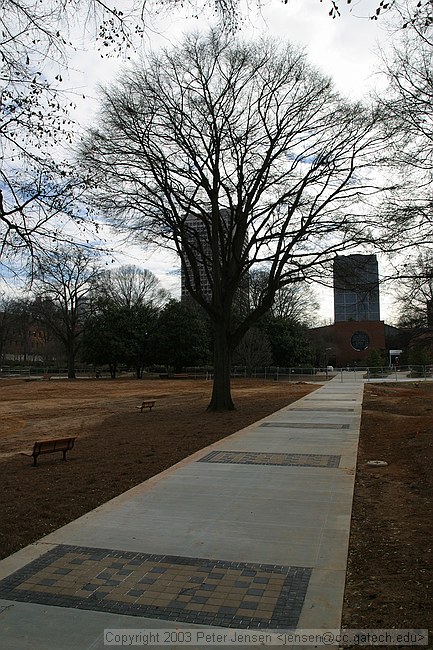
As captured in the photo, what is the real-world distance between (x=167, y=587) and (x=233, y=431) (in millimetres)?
11141

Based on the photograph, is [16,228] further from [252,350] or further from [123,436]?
[252,350]

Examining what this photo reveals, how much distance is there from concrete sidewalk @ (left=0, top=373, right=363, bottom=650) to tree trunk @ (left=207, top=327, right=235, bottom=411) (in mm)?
12539

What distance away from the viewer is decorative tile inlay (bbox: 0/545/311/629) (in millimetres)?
4113

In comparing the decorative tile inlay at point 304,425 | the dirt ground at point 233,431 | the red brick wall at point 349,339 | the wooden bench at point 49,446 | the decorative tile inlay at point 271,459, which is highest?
the red brick wall at point 349,339

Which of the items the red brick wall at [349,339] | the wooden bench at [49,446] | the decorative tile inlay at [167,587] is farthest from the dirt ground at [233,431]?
the red brick wall at [349,339]

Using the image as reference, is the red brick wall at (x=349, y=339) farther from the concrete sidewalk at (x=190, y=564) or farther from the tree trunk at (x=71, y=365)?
the concrete sidewalk at (x=190, y=564)

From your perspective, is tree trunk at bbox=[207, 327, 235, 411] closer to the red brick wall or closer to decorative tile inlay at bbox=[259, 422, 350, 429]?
decorative tile inlay at bbox=[259, 422, 350, 429]

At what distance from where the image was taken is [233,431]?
15.7 metres

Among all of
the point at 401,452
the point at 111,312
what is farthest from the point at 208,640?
the point at 111,312

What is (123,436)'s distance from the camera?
14.9m

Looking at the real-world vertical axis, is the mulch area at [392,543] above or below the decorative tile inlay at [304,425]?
below

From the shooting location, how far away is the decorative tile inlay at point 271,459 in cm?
1027

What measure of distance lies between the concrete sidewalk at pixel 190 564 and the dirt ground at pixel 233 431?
26cm

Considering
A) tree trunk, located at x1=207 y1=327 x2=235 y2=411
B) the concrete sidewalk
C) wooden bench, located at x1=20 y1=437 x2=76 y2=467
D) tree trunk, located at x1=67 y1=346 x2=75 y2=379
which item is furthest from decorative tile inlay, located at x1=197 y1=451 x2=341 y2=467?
tree trunk, located at x1=67 y1=346 x2=75 y2=379
